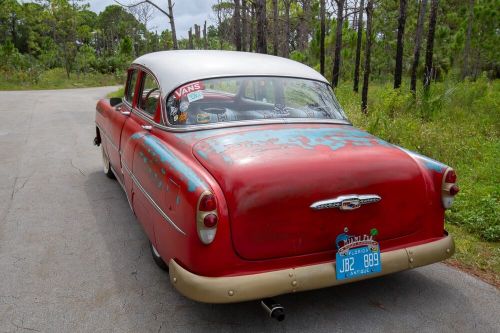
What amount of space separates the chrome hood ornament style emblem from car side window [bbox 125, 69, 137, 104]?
275cm

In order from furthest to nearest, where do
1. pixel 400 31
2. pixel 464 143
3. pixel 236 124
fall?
Answer: pixel 400 31 < pixel 464 143 < pixel 236 124

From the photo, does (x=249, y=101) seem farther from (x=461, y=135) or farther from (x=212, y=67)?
(x=461, y=135)

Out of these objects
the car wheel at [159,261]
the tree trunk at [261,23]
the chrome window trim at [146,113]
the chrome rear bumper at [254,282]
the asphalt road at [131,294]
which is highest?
the tree trunk at [261,23]

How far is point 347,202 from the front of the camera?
2.56 metres

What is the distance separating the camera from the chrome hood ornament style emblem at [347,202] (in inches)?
99.3

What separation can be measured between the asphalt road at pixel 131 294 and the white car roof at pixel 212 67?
1.58m

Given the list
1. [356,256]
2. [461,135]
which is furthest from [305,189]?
[461,135]

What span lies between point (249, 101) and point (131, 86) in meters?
1.83

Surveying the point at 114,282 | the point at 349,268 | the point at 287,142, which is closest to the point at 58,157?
the point at 114,282

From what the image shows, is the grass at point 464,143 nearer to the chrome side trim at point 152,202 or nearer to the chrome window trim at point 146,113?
the chrome side trim at point 152,202

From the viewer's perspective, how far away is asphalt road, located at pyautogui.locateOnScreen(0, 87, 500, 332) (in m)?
2.78

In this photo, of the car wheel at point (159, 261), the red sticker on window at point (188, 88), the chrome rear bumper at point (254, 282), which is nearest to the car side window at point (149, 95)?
the red sticker on window at point (188, 88)

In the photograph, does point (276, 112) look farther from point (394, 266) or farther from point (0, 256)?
point (0, 256)

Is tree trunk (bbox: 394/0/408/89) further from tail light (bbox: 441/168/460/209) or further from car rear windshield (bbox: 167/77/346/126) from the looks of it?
tail light (bbox: 441/168/460/209)
